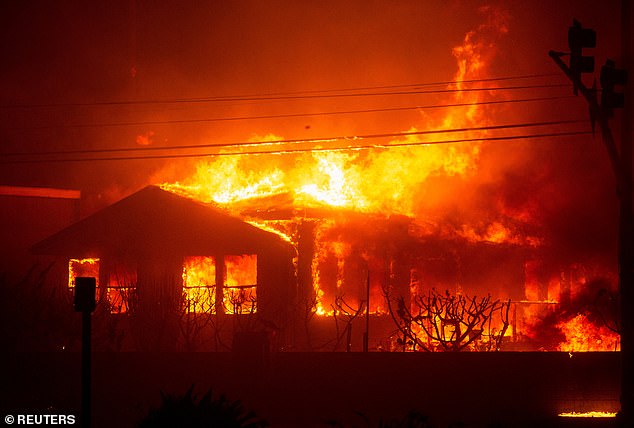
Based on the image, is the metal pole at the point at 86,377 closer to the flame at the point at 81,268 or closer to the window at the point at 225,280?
the window at the point at 225,280

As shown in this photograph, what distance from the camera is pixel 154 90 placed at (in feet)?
180

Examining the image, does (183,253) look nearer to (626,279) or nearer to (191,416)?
(626,279)

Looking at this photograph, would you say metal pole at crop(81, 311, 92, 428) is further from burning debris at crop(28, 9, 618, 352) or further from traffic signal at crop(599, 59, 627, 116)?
burning debris at crop(28, 9, 618, 352)

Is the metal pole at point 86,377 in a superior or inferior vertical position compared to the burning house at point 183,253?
inferior

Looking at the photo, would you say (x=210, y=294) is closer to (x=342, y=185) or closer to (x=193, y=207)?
(x=193, y=207)

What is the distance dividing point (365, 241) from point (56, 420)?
14.4m

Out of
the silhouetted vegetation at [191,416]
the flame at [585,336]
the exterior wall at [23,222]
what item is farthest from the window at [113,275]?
the silhouetted vegetation at [191,416]

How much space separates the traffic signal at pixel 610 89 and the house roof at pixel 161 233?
1213 cm

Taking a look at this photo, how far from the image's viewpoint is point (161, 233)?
2434 cm

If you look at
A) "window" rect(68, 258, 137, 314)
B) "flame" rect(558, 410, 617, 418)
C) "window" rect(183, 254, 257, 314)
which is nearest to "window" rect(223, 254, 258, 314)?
"window" rect(183, 254, 257, 314)

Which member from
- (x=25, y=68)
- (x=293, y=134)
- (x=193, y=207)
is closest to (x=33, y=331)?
(x=193, y=207)

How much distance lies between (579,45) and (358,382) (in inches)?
294

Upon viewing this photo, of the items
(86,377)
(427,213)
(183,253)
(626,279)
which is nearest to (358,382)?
(626,279)

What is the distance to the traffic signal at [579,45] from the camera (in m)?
13.8
